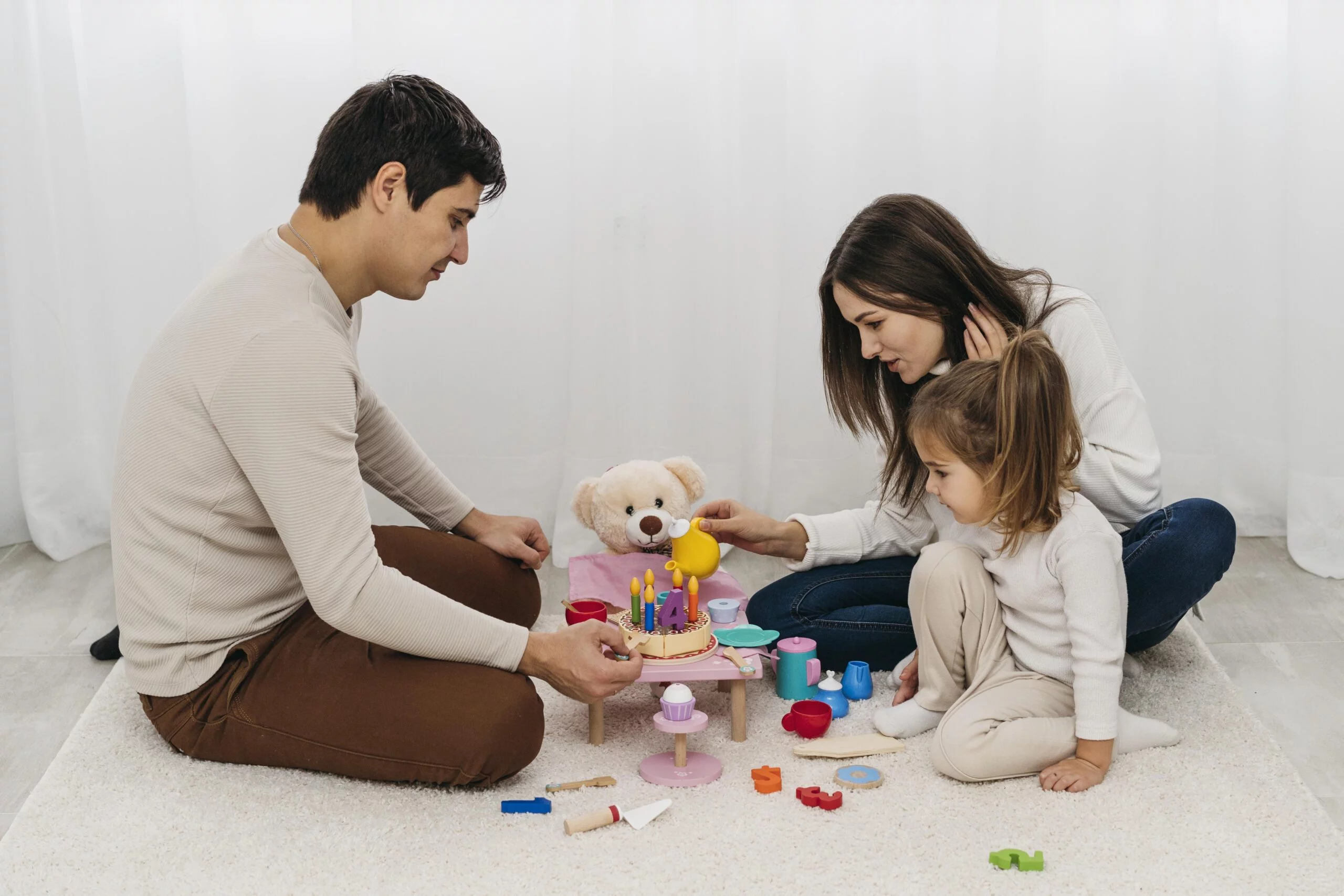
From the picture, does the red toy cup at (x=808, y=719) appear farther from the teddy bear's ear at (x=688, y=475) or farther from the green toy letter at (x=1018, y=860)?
the teddy bear's ear at (x=688, y=475)

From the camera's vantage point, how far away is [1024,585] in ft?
5.28

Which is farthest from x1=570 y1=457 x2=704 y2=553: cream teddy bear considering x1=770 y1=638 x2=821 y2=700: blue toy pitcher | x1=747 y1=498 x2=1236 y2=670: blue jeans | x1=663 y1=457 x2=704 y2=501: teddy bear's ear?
x1=770 y1=638 x2=821 y2=700: blue toy pitcher

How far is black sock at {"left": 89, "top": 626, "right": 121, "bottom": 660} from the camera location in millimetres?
2021

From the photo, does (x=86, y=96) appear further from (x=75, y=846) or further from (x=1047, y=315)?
(x=1047, y=315)

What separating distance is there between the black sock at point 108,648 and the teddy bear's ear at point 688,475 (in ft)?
3.22

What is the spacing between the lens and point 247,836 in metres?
1.45

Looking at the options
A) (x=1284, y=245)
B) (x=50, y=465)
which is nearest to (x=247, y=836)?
(x=50, y=465)

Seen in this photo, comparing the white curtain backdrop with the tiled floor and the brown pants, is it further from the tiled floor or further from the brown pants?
the brown pants

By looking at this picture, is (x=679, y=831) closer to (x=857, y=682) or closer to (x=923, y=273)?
(x=857, y=682)

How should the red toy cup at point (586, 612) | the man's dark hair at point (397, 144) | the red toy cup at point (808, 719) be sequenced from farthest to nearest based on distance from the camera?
the red toy cup at point (586, 612) < the red toy cup at point (808, 719) < the man's dark hair at point (397, 144)

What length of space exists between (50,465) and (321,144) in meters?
1.51

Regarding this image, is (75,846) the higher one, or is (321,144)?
(321,144)

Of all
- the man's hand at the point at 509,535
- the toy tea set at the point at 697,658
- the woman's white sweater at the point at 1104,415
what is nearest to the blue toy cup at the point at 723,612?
the toy tea set at the point at 697,658

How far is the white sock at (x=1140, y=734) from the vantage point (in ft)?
5.35
